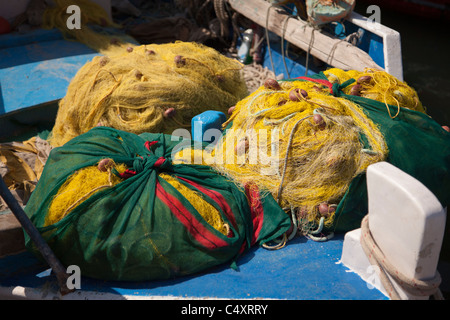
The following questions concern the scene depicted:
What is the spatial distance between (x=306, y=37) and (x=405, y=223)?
352 centimetres

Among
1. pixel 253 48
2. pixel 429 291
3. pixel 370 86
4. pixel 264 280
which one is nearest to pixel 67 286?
pixel 264 280

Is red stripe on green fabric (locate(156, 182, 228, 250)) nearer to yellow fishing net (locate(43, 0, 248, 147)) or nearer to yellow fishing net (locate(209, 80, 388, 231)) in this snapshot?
yellow fishing net (locate(209, 80, 388, 231))

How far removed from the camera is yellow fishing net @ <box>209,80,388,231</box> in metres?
2.88

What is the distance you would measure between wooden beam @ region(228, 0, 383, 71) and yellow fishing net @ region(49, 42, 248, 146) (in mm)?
1339

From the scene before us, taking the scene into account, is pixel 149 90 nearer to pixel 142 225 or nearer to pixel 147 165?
pixel 147 165

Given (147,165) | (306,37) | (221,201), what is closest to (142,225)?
(147,165)

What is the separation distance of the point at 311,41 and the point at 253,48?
148 centimetres

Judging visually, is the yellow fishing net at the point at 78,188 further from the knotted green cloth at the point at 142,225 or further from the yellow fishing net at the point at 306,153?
the yellow fishing net at the point at 306,153

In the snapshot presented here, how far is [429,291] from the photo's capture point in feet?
7.50

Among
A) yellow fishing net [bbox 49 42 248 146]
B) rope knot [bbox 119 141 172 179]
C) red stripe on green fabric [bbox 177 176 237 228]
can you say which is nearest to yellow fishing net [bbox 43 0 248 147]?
yellow fishing net [bbox 49 42 248 146]

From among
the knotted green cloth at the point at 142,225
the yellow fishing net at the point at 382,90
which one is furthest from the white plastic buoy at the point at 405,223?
the yellow fishing net at the point at 382,90

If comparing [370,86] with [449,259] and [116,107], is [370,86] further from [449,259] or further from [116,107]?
[116,107]

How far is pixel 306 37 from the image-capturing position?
5.22 meters

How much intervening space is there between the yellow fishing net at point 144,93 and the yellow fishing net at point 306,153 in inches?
38.2
